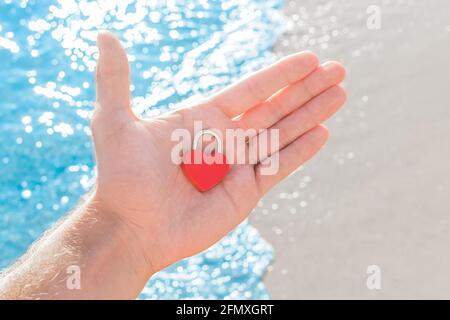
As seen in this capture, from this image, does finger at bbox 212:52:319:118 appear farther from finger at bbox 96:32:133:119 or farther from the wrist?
the wrist

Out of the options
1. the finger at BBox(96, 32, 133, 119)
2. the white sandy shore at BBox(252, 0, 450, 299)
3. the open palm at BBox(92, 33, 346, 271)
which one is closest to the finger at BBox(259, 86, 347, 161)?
the open palm at BBox(92, 33, 346, 271)

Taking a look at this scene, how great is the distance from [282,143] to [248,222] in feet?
5.32

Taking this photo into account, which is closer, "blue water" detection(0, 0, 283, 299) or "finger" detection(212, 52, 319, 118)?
"finger" detection(212, 52, 319, 118)

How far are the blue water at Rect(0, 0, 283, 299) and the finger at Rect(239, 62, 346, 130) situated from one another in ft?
4.62

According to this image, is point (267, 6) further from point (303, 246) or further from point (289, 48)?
point (303, 246)

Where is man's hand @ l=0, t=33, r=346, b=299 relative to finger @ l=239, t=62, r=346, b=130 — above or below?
below

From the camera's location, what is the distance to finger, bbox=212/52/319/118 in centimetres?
238

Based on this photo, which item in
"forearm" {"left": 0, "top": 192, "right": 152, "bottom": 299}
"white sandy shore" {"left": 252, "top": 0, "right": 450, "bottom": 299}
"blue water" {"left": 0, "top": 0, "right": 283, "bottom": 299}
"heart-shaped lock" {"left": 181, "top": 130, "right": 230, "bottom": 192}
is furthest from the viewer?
"blue water" {"left": 0, "top": 0, "right": 283, "bottom": 299}

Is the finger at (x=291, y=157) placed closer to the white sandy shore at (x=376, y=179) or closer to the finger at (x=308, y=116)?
the finger at (x=308, y=116)

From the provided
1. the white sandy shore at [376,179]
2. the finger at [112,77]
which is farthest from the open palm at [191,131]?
the white sandy shore at [376,179]

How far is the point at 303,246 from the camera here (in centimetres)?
377

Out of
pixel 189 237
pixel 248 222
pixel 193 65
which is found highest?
pixel 193 65
